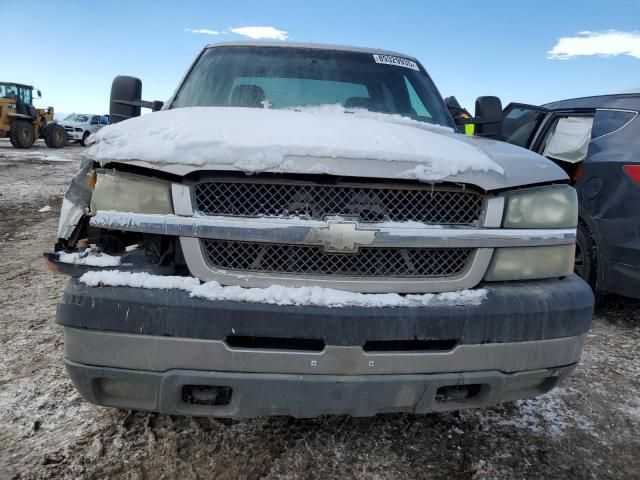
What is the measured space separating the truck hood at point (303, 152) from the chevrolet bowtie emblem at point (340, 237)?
19 centimetres

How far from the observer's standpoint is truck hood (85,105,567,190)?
1720mm

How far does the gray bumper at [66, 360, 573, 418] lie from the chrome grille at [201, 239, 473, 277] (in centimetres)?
38

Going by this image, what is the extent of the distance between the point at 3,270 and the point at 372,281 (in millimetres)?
4365

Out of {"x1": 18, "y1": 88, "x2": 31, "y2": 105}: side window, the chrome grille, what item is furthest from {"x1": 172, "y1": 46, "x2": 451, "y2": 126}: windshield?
{"x1": 18, "y1": 88, "x2": 31, "y2": 105}: side window

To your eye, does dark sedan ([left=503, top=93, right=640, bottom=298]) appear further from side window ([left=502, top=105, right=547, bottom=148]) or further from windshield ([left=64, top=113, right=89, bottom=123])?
windshield ([left=64, top=113, right=89, bottom=123])

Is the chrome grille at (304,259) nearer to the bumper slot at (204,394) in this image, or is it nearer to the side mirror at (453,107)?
the bumper slot at (204,394)

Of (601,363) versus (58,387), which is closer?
(58,387)

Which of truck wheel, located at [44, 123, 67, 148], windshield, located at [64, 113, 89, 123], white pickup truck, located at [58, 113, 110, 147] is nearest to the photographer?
truck wheel, located at [44, 123, 67, 148]

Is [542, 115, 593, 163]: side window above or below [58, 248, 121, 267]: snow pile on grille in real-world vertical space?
above

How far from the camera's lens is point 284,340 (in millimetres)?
1693

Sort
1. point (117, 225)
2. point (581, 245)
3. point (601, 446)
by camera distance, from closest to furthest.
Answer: point (117, 225)
point (601, 446)
point (581, 245)

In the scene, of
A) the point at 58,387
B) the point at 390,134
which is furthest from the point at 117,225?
the point at 58,387

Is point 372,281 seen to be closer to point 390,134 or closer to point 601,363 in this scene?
point 390,134

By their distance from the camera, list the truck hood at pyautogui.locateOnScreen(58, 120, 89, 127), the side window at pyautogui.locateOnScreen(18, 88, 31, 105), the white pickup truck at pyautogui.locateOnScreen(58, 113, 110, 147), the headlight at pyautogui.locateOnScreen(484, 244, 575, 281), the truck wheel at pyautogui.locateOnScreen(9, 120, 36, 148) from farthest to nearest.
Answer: the truck hood at pyautogui.locateOnScreen(58, 120, 89, 127)
the white pickup truck at pyautogui.locateOnScreen(58, 113, 110, 147)
the side window at pyautogui.locateOnScreen(18, 88, 31, 105)
the truck wheel at pyautogui.locateOnScreen(9, 120, 36, 148)
the headlight at pyautogui.locateOnScreen(484, 244, 575, 281)
